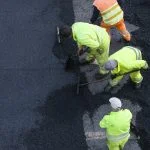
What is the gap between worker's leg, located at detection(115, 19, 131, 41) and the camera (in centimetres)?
1073

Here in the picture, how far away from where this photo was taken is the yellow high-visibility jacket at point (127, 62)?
30.8 feet

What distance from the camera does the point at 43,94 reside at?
992 centimetres

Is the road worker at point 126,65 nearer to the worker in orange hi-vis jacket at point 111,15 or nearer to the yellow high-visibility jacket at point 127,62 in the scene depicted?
the yellow high-visibility jacket at point 127,62

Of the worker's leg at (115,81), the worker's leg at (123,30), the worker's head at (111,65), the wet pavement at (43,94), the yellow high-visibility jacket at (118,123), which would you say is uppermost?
the worker's head at (111,65)

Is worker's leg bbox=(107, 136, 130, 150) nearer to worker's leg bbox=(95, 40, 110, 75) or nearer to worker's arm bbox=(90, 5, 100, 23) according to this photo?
worker's leg bbox=(95, 40, 110, 75)

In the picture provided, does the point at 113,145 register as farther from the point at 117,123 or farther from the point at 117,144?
the point at 117,123

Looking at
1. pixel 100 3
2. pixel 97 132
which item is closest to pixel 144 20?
pixel 100 3

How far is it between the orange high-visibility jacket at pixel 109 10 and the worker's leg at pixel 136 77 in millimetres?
1415

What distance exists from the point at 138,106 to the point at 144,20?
2777 millimetres

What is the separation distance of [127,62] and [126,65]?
0.23 ft

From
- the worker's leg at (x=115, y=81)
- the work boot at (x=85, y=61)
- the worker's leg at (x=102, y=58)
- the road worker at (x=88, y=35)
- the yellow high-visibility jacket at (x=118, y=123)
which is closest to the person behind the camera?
the yellow high-visibility jacket at (x=118, y=123)

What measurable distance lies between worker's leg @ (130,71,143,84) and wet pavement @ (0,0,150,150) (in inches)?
9.0

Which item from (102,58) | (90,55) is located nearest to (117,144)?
(102,58)

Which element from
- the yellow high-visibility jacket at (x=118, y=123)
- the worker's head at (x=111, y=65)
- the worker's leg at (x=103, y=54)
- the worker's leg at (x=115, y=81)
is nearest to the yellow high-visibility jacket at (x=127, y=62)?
the worker's head at (x=111, y=65)
